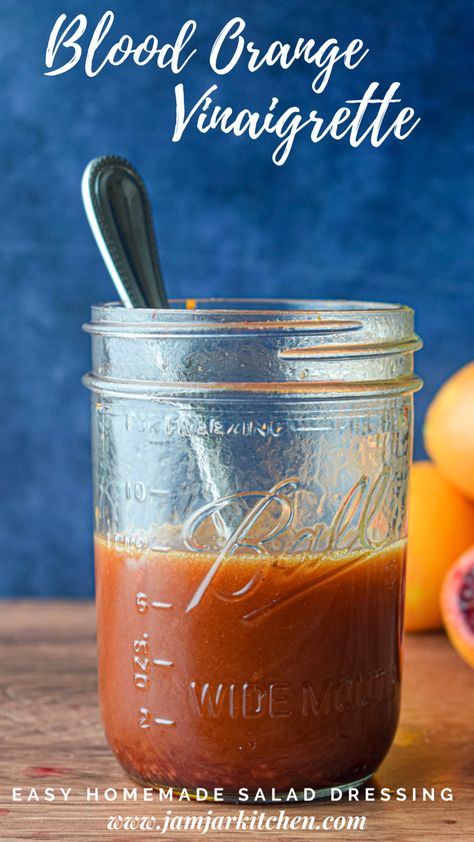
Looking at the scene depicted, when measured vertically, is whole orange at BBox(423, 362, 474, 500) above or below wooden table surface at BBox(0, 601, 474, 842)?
above

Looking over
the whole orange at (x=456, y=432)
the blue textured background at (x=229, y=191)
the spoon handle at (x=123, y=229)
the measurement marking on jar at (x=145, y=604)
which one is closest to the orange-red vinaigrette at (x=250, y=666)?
the measurement marking on jar at (x=145, y=604)

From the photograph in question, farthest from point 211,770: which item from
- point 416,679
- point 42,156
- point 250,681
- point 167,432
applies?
point 42,156

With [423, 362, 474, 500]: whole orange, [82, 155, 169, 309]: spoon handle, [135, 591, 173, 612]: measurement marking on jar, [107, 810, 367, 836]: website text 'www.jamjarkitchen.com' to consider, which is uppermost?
[82, 155, 169, 309]: spoon handle

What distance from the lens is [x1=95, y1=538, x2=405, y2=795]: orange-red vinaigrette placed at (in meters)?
0.70

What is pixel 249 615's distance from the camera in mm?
697

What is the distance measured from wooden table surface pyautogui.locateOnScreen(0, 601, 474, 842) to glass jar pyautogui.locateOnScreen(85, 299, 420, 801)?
0.14 feet

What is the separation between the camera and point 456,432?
1.08 metres

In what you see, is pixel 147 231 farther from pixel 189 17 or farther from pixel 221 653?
pixel 189 17

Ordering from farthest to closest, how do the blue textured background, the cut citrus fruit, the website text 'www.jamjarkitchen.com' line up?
the blue textured background
the cut citrus fruit
the website text 'www.jamjarkitchen.com'

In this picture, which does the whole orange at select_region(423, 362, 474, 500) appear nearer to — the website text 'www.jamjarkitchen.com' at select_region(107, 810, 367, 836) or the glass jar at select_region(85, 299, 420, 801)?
the glass jar at select_region(85, 299, 420, 801)

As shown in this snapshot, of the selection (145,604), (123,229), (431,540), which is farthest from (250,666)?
(431,540)

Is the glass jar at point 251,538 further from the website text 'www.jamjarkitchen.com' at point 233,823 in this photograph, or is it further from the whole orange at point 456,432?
the whole orange at point 456,432

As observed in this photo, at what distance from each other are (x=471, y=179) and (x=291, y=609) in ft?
2.21

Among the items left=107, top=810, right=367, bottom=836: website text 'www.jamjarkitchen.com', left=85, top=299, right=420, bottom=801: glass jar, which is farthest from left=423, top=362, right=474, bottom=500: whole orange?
left=107, top=810, right=367, bottom=836: website text 'www.jamjarkitchen.com'
